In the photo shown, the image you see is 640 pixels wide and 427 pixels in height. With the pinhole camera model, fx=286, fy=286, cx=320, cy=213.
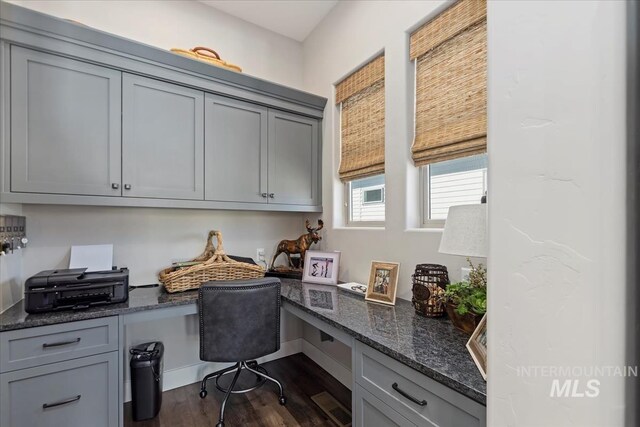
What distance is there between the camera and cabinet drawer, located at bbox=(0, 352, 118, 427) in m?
1.34

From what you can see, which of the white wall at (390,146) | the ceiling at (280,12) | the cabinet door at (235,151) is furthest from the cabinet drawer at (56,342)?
the ceiling at (280,12)

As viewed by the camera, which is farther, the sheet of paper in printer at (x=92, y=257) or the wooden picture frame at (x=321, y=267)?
the wooden picture frame at (x=321, y=267)

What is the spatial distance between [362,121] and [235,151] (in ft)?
3.34

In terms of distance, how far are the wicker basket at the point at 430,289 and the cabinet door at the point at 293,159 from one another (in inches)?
51.8

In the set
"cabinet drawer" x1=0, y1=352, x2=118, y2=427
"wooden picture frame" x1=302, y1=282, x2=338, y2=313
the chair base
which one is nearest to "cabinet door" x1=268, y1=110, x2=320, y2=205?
"wooden picture frame" x1=302, y1=282, x2=338, y2=313

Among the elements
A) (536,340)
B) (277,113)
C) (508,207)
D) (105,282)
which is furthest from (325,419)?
(277,113)

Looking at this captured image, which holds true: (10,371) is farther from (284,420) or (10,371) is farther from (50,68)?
(50,68)

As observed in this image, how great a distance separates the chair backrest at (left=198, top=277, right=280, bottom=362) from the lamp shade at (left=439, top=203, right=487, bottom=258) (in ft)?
3.80

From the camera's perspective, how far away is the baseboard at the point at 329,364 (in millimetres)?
2264

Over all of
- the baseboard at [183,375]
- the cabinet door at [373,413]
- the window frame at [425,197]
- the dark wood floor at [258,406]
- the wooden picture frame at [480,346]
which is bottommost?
the dark wood floor at [258,406]

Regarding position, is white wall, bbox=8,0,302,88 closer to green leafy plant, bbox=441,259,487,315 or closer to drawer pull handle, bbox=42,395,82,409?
drawer pull handle, bbox=42,395,82,409

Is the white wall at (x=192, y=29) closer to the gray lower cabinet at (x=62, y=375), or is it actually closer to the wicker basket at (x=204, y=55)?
the wicker basket at (x=204, y=55)

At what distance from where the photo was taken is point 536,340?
49 cm

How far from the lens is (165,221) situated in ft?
7.41
